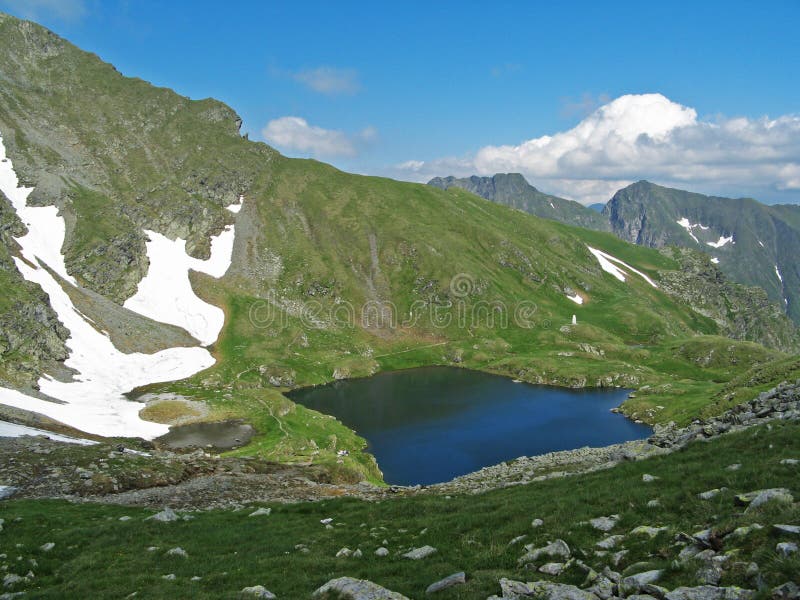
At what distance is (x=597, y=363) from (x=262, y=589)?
Answer: 14758cm

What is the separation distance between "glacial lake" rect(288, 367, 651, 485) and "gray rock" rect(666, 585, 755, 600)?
208 feet

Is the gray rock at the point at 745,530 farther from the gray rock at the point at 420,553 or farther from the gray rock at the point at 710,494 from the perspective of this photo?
the gray rock at the point at 420,553

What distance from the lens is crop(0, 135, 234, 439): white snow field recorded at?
261ft

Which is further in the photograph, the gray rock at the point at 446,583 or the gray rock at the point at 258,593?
the gray rock at the point at 258,593

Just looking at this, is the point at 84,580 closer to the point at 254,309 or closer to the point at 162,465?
the point at 162,465

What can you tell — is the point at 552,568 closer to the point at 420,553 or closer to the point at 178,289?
the point at 420,553

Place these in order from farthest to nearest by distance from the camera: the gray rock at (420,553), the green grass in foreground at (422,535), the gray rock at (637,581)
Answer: the gray rock at (420,553) → the green grass in foreground at (422,535) → the gray rock at (637,581)

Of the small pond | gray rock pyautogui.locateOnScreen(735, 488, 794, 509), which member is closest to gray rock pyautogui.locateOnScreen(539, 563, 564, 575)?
gray rock pyautogui.locateOnScreen(735, 488, 794, 509)

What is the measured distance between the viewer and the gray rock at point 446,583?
14.9m

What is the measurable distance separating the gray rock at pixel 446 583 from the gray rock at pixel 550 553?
2.53m

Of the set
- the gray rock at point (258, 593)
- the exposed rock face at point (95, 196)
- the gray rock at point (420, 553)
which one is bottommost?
the gray rock at point (420, 553)

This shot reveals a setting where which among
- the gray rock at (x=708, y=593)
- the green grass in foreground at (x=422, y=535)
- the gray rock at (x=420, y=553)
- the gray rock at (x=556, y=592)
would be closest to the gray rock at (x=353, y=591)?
the green grass in foreground at (x=422, y=535)

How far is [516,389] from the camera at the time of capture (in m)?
132

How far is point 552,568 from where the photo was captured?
49.4ft
